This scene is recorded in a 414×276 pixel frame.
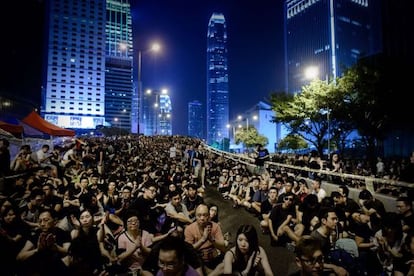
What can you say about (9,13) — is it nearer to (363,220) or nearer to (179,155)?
(179,155)

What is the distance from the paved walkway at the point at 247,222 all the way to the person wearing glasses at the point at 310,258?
2940mm

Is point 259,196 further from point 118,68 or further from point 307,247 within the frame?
point 118,68

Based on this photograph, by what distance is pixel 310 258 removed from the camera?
333cm

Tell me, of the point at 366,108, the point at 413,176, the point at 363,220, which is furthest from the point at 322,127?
the point at 363,220

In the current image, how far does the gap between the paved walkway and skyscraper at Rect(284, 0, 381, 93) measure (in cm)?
10532

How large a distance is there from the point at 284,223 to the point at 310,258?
4.12 meters

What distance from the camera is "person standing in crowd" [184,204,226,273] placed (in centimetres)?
518

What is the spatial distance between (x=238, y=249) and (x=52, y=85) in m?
146

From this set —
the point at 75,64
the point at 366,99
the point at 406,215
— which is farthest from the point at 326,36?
the point at 406,215


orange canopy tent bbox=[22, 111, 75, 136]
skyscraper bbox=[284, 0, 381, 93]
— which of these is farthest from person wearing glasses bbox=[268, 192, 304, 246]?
skyscraper bbox=[284, 0, 381, 93]

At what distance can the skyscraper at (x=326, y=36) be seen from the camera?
369ft

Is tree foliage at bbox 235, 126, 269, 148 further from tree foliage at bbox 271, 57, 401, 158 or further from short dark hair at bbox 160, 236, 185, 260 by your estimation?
short dark hair at bbox 160, 236, 185, 260

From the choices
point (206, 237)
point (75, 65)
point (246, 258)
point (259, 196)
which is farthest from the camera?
point (75, 65)

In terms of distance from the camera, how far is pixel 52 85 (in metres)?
132
